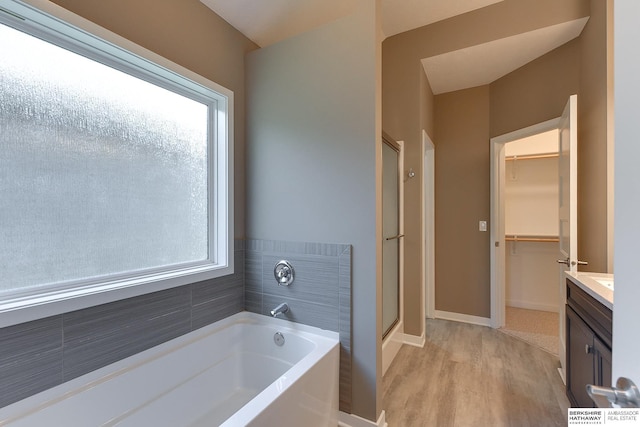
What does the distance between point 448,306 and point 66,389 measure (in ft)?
11.3

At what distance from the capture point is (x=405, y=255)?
2744mm

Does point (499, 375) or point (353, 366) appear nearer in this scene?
point (353, 366)

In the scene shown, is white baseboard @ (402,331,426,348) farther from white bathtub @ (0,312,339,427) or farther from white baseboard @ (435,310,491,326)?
white bathtub @ (0,312,339,427)

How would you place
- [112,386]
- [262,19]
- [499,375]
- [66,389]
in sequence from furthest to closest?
[499,375]
[262,19]
[112,386]
[66,389]

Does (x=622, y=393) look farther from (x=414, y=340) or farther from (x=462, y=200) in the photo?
(x=462, y=200)

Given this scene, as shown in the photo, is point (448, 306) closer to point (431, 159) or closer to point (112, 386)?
point (431, 159)

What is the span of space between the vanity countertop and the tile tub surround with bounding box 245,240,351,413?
1190 mm

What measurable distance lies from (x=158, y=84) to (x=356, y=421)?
236 centimetres

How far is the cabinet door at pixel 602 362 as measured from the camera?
120 centimetres

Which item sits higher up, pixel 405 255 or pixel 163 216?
pixel 163 216

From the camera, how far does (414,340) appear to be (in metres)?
2.70

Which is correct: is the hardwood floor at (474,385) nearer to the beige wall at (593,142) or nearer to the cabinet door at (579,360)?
the cabinet door at (579,360)

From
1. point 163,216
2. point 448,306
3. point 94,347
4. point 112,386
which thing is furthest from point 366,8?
point 448,306

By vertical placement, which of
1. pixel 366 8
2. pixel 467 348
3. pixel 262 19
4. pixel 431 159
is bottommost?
pixel 467 348
